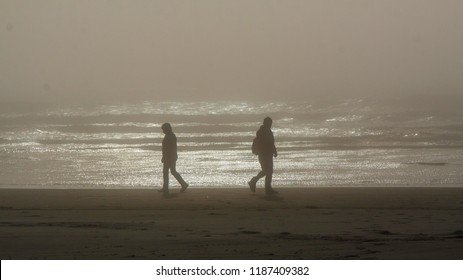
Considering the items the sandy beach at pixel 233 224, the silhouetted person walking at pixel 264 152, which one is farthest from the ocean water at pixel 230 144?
the sandy beach at pixel 233 224

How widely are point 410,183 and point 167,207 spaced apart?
22.9ft

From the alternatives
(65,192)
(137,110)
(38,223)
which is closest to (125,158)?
(65,192)

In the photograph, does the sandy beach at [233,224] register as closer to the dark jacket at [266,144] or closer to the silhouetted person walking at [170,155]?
the silhouetted person walking at [170,155]

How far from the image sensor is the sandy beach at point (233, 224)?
10.2 metres

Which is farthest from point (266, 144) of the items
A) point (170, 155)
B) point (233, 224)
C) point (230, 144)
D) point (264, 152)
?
point (230, 144)

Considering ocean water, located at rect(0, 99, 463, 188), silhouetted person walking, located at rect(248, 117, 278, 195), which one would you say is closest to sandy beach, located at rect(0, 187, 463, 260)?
silhouetted person walking, located at rect(248, 117, 278, 195)

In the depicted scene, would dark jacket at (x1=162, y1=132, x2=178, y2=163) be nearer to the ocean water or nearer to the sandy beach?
the sandy beach

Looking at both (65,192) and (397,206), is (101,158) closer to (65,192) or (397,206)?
(65,192)

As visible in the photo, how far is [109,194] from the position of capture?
693 inches

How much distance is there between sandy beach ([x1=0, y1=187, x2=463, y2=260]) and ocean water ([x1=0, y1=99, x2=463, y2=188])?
135 inches

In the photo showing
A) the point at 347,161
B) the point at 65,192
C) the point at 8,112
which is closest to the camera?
the point at 65,192

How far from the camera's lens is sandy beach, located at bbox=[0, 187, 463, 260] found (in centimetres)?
1017

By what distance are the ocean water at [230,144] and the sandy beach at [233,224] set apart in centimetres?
343

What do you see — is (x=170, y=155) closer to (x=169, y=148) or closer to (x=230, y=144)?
(x=169, y=148)
